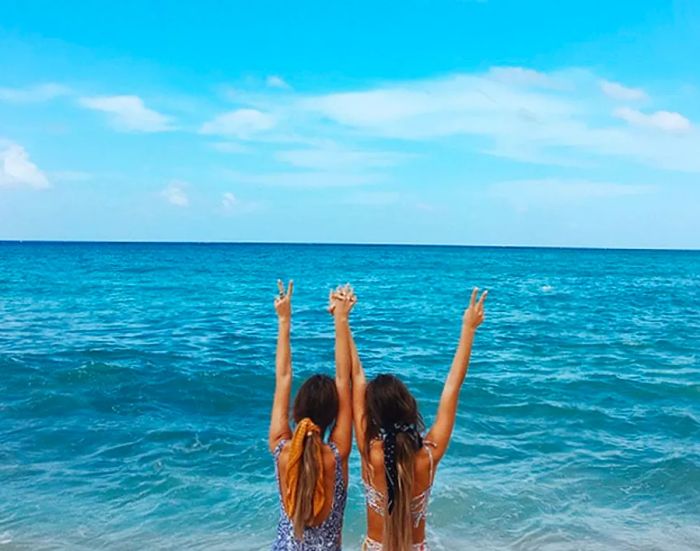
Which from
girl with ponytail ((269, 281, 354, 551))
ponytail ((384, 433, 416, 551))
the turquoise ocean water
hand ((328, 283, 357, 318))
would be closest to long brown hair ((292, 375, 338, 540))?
girl with ponytail ((269, 281, 354, 551))

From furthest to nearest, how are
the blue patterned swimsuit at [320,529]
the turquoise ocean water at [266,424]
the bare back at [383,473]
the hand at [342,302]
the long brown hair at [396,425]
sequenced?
1. the turquoise ocean water at [266,424]
2. the hand at [342,302]
3. the blue patterned swimsuit at [320,529]
4. the bare back at [383,473]
5. the long brown hair at [396,425]

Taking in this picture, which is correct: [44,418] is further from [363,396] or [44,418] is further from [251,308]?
[251,308]

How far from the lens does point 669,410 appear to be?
13.6 m

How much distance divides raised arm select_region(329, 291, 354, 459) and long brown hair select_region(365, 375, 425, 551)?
0.47 feet

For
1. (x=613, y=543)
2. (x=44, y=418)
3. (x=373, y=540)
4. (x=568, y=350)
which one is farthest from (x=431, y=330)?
(x=373, y=540)

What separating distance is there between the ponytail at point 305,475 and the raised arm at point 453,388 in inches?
25.1

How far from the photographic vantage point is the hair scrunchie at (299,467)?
369 centimetres

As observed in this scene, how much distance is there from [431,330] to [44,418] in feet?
51.2

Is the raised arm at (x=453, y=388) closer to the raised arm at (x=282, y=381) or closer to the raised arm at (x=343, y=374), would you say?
the raised arm at (x=343, y=374)

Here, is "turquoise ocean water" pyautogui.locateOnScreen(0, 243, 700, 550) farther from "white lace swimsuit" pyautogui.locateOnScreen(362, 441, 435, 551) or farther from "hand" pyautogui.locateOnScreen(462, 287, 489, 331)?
"hand" pyautogui.locateOnScreen(462, 287, 489, 331)

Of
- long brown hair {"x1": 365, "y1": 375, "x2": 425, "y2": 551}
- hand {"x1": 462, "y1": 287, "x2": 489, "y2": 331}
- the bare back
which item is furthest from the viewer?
hand {"x1": 462, "y1": 287, "x2": 489, "y2": 331}

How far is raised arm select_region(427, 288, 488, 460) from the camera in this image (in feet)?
12.6

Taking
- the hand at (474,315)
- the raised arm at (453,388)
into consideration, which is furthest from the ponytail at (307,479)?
the hand at (474,315)

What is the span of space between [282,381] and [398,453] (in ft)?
2.70
